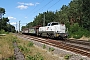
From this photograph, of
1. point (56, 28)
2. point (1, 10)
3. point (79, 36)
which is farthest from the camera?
point (1, 10)

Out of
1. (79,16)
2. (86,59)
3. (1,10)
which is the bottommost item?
(86,59)

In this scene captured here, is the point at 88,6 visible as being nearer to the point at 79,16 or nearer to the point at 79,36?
the point at 79,36

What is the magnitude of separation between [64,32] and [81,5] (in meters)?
21.5

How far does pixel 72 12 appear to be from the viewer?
7012cm

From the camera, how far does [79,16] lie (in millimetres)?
67562

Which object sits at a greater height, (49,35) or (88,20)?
(88,20)

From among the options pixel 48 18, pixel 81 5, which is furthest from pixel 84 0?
pixel 48 18

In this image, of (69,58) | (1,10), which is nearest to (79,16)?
(69,58)

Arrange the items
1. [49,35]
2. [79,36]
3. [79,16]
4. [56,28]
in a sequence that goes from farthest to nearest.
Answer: [79,16] < [79,36] < [49,35] < [56,28]

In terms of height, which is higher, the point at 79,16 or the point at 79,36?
the point at 79,16

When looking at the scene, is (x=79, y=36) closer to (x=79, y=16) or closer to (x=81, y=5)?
(x=81, y=5)

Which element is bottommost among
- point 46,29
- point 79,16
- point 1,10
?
point 46,29

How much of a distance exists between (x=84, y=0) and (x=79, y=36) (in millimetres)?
14965

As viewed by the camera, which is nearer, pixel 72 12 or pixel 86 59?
pixel 86 59
